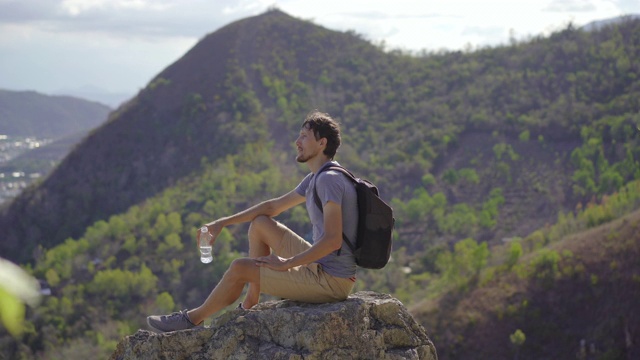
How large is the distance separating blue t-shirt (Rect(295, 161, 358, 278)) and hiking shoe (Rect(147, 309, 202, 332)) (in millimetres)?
931

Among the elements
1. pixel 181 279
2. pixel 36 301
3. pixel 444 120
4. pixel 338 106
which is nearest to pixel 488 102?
pixel 444 120

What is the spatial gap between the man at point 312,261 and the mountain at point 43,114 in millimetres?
83175

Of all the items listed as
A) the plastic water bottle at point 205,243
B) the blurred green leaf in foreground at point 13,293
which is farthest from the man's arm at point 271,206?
the blurred green leaf in foreground at point 13,293

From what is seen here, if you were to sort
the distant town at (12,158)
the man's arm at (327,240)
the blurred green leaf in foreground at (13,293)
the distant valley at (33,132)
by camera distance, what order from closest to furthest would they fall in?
the blurred green leaf in foreground at (13,293), the man's arm at (327,240), the distant town at (12,158), the distant valley at (33,132)

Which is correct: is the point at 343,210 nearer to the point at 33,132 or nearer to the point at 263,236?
the point at 263,236

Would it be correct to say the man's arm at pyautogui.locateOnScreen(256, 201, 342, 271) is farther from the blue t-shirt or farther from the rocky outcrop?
the rocky outcrop

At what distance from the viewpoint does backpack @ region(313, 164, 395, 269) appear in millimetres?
5152

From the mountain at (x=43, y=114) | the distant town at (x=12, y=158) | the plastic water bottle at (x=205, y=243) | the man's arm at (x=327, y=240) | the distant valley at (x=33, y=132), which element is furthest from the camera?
the mountain at (x=43, y=114)

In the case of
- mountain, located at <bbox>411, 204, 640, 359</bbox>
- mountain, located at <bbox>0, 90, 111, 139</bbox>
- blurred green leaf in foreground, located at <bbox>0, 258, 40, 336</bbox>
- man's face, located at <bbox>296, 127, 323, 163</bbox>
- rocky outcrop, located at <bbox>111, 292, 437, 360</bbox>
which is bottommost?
mountain, located at <bbox>411, 204, 640, 359</bbox>

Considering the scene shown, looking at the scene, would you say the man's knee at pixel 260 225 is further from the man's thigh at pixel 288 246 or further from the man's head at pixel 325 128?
the man's head at pixel 325 128

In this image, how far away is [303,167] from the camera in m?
46.3

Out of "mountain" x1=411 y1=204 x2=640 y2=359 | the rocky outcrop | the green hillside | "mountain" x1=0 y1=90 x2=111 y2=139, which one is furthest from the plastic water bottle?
"mountain" x1=0 y1=90 x2=111 y2=139

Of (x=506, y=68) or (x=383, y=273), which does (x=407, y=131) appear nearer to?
(x=506, y=68)

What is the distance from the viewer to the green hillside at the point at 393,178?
90.6ft
